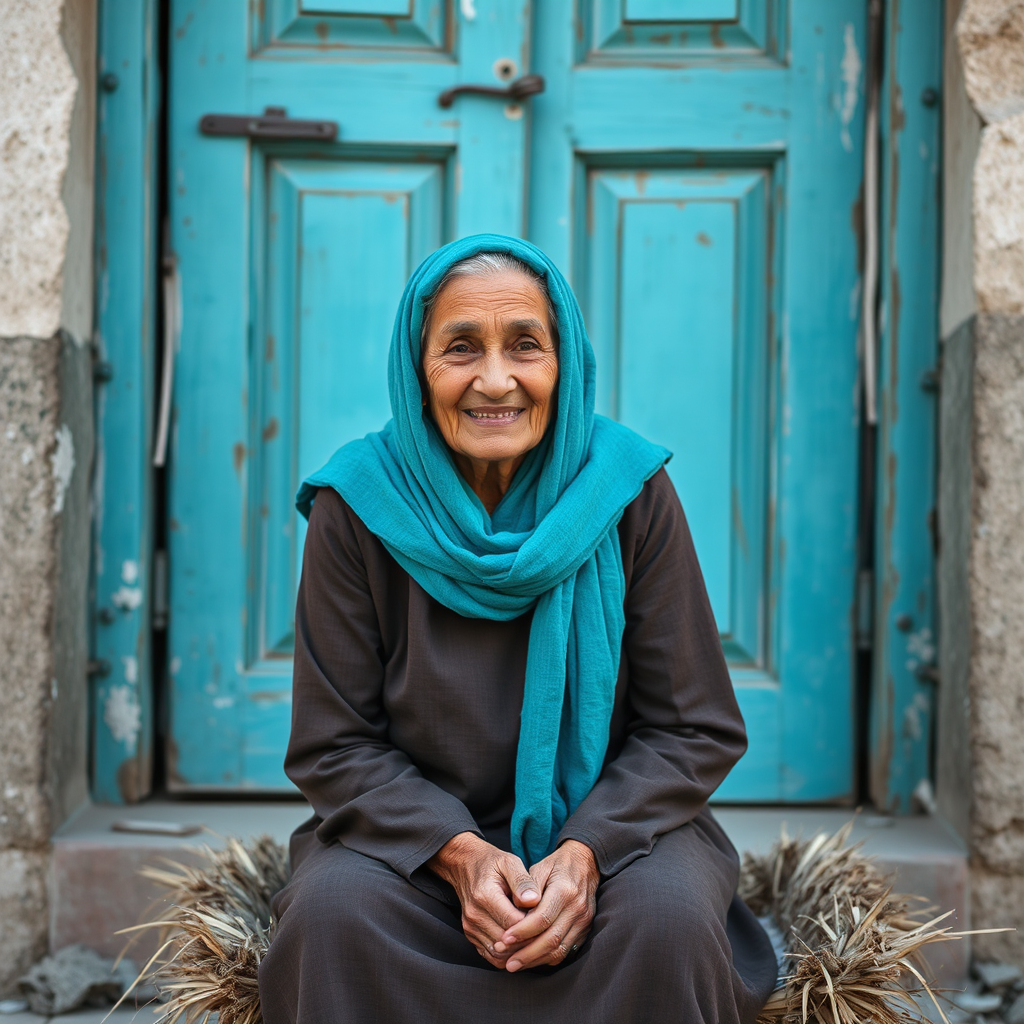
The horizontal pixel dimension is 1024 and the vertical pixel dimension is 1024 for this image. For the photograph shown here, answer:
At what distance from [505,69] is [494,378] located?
1392 mm

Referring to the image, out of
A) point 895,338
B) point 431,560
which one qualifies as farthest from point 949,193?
point 431,560

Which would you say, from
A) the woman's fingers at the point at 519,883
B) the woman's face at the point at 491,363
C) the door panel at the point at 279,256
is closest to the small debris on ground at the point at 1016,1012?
the woman's fingers at the point at 519,883

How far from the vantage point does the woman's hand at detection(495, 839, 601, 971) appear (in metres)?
1.58

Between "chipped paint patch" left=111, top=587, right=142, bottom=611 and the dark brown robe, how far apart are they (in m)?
1.08

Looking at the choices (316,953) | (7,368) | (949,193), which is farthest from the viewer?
(949,193)

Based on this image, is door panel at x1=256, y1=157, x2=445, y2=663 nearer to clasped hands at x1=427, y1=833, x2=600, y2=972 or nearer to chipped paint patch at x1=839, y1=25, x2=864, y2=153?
chipped paint patch at x1=839, y1=25, x2=864, y2=153

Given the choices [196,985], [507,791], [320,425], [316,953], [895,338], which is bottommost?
[196,985]

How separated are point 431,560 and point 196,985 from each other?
83 centimetres

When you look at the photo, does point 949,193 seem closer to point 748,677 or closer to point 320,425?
point 748,677

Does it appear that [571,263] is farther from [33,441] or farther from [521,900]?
[521,900]

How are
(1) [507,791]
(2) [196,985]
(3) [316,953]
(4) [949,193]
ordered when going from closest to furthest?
(3) [316,953]
(2) [196,985]
(1) [507,791]
(4) [949,193]

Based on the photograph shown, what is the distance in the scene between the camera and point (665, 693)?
1.90m

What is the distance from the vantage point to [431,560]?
1.85m

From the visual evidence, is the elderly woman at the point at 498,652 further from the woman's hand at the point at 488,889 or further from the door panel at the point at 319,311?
the door panel at the point at 319,311
